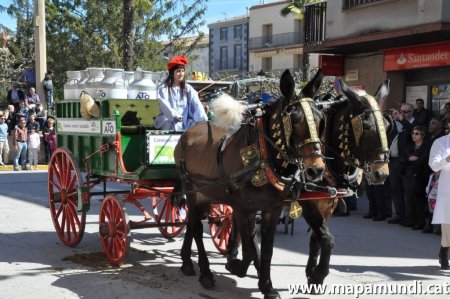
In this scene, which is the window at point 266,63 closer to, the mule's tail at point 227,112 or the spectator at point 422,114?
the spectator at point 422,114

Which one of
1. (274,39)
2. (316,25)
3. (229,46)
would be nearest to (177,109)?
(316,25)

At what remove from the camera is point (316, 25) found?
648 inches

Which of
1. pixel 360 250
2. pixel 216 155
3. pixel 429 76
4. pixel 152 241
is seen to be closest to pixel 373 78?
pixel 429 76

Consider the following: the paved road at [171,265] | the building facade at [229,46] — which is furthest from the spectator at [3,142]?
the building facade at [229,46]

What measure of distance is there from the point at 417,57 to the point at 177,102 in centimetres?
843

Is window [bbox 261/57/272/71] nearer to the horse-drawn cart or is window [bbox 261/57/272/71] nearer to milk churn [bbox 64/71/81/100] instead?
milk churn [bbox 64/71/81/100]

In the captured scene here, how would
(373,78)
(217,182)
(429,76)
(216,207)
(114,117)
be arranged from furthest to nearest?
(373,78) → (429,76) → (216,207) → (114,117) → (217,182)

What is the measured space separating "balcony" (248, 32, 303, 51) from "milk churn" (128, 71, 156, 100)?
4244cm

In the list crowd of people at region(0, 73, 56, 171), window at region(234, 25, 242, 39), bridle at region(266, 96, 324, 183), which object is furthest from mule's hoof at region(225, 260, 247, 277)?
window at region(234, 25, 242, 39)

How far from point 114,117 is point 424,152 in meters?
5.29

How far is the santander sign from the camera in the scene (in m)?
13.0

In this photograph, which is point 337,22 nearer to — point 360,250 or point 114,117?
point 360,250

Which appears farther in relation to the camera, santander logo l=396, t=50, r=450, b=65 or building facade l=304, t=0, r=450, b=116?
santander logo l=396, t=50, r=450, b=65

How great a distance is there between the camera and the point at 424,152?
379 inches
